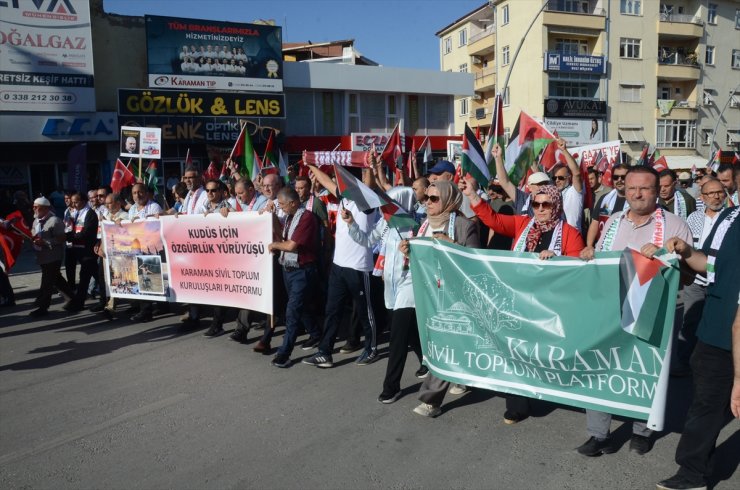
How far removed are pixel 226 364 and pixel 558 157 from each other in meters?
5.59

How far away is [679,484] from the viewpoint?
339 cm

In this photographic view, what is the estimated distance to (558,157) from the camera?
872 centimetres

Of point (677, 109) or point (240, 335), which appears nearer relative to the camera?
point (240, 335)

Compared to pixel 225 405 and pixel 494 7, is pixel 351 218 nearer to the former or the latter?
pixel 225 405

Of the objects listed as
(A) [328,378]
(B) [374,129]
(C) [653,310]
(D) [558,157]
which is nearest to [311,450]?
(A) [328,378]

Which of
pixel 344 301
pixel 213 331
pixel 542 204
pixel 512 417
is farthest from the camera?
pixel 213 331

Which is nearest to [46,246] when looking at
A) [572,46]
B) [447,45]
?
[572,46]

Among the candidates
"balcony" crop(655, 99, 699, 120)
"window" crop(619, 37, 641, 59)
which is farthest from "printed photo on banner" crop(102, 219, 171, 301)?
"balcony" crop(655, 99, 699, 120)

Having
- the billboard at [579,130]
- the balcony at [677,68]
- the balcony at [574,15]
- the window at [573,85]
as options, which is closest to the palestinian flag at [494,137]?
the billboard at [579,130]

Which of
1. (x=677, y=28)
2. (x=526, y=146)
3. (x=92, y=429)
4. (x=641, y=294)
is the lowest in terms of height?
(x=92, y=429)

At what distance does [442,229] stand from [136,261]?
15.6 feet

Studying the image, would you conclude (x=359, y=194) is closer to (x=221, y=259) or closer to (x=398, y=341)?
(x=398, y=341)

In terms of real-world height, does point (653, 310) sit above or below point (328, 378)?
above

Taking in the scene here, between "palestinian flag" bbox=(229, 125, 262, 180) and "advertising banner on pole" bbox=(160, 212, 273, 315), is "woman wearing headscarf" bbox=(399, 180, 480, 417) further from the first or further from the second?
"palestinian flag" bbox=(229, 125, 262, 180)
